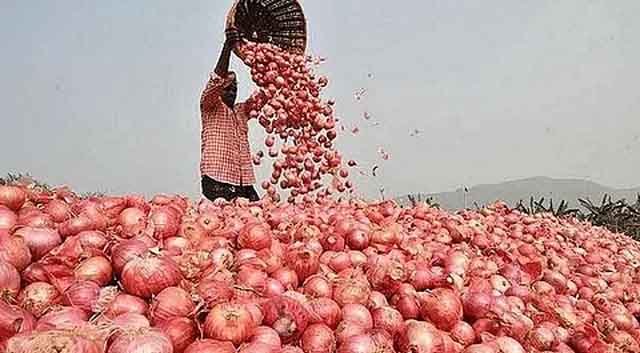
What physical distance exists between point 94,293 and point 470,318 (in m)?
1.18

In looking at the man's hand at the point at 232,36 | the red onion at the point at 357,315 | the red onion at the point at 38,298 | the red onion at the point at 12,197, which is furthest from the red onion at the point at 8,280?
the man's hand at the point at 232,36

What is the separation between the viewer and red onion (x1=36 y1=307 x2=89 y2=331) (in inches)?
57.8

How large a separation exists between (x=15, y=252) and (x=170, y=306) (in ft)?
1.83

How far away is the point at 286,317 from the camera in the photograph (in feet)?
5.58

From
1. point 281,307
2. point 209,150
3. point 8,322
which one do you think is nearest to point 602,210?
point 209,150

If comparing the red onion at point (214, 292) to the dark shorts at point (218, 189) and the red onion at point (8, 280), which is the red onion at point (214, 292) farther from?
the dark shorts at point (218, 189)

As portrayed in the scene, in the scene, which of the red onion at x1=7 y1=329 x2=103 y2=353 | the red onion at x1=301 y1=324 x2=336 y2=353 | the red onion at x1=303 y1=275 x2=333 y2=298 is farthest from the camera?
the red onion at x1=303 y1=275 x2=333 y2=298

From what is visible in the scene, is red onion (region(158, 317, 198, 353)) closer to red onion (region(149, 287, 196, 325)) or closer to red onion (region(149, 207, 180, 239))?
red onion (region(149, 287, 196, 325))

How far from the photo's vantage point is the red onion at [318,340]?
5.41 ft

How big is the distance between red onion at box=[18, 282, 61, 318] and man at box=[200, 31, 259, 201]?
12.8ft

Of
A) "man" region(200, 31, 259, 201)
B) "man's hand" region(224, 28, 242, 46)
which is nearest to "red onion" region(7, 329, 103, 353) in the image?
"man's hand" region(224, 28, 242, 46)

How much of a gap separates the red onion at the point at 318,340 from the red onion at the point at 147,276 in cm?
40

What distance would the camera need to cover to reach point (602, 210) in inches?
296

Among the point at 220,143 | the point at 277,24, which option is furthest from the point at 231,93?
the point at 277,24
